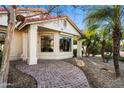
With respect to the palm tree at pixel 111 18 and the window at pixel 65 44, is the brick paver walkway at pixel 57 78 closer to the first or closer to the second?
the palm tree at pixel 111 18

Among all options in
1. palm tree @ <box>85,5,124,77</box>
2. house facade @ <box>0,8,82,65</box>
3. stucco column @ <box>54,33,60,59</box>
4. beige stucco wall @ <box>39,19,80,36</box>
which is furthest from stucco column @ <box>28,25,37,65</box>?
palm tree @ <box>85,5,124,77</box>

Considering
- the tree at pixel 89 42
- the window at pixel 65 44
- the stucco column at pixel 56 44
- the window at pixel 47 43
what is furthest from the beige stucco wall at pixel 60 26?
the tree at pixel 89 42

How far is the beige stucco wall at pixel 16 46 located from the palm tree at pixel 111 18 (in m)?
6.77

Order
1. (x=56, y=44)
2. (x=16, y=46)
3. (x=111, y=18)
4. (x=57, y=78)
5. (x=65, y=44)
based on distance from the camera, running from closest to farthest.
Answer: (x=57, y=78) → (x=111, y=18) → (x=16, y=46) → (x=56, y=44) → (x=65, y=44)

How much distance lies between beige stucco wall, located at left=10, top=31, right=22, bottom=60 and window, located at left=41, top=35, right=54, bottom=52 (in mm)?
1926

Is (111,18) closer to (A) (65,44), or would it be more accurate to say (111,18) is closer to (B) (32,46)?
(B) (32,46)

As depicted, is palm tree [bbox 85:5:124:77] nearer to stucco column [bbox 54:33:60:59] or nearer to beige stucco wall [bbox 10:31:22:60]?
stucco column [bbox 54:33:60:59]

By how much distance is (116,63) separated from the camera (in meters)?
11.7

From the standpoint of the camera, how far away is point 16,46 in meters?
15.9

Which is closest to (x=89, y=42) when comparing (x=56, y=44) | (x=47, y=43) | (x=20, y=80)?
(x=56, y=44)

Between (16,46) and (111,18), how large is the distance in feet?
26.3

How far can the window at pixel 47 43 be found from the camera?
17000 mm
